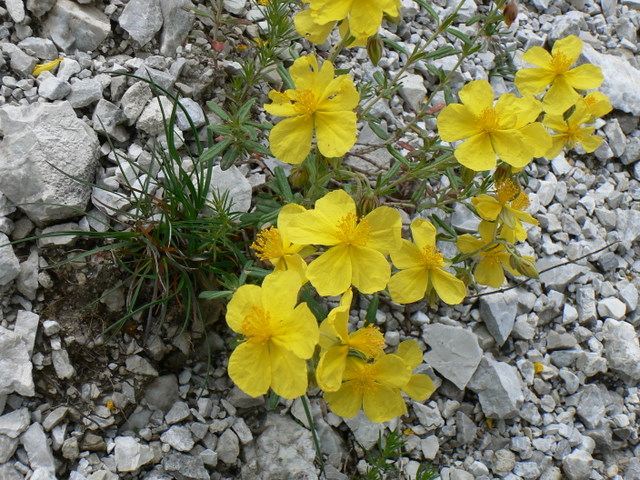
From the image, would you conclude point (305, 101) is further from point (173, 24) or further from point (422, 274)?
point (173, 24)

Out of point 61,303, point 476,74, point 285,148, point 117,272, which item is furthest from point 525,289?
point 61,303

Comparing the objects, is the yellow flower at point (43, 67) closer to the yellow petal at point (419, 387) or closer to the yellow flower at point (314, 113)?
the yellow flower at point (314, 113)

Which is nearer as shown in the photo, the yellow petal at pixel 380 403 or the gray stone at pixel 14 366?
the yellow petal at pixel 380 403

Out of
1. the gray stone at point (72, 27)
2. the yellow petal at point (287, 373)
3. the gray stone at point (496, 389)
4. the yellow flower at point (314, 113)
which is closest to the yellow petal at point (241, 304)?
the yellow petal at point (287, 373)

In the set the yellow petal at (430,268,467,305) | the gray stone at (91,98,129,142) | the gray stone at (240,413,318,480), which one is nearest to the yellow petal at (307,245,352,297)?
the yellow petal at (430,268,467,305)

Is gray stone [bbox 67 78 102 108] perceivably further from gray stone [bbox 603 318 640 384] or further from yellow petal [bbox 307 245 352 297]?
gray stone [bbox 603 318 640 384]
